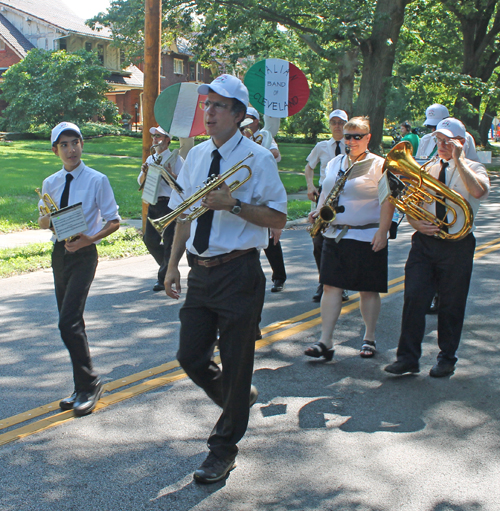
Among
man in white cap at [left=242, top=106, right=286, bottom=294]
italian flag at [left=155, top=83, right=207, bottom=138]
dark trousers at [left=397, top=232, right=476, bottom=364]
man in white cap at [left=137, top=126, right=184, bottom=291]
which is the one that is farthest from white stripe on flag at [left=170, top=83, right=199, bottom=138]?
dark trousers at [left=397, top=232, right=476, bottom=364]

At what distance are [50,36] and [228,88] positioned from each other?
48.2 meters

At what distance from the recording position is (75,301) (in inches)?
177

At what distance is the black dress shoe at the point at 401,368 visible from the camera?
5.28 m

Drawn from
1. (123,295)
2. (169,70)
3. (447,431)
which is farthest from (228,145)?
(169,70)

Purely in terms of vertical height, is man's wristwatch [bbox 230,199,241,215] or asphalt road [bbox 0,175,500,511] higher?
man's wristwatch [bbox 230,199,241,215]

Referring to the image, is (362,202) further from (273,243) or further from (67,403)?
(67,403)

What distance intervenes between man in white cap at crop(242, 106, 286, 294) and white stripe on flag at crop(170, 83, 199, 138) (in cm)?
59

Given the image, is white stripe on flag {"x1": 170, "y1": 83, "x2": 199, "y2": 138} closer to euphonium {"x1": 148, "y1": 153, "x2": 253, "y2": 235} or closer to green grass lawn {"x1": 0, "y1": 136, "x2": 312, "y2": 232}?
euphonium {"x1": 148, "y1": 153, "x2": 253, "y2": 235}

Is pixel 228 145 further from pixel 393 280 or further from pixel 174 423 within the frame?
pixel 393 280

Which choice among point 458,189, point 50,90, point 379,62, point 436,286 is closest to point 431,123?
point 458,189

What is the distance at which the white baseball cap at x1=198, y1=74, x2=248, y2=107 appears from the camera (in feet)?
11.6

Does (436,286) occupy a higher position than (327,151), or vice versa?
(327,151)

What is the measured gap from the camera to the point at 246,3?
914 inches

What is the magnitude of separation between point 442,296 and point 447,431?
1250 millimetres
